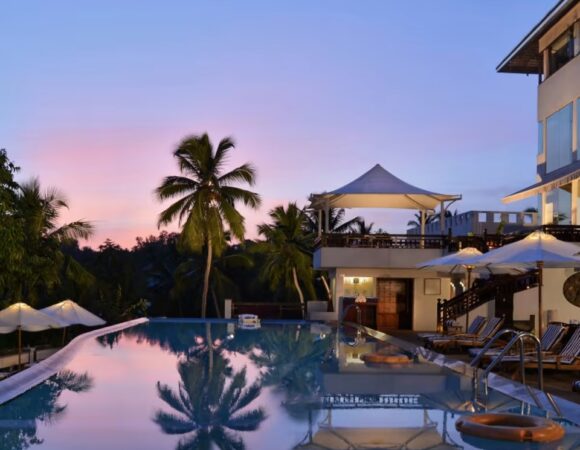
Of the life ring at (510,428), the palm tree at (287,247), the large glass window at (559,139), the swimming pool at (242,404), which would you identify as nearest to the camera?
the life ring at (510,428)

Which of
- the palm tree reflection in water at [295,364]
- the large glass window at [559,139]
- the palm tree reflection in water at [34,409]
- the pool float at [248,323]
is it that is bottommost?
the palm tree reflection in water at [34,409]

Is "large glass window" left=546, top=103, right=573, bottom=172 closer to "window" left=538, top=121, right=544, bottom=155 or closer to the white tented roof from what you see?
"window" left=538, top=121, right=544, bottom=155

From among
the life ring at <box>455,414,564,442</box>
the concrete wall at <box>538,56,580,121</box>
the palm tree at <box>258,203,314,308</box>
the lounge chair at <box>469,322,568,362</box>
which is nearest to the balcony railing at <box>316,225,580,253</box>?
the concrete wall at <box>538,56,580,121</box>

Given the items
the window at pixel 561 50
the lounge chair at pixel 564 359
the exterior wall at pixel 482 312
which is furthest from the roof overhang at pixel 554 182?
the lounge chair at pixel 564 359

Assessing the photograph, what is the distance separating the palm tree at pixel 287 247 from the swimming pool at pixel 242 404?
21175mm

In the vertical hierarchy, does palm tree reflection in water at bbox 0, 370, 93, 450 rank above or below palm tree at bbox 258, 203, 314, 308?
below

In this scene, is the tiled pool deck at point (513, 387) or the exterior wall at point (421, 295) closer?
the tiled pool deck at point (513, 387)

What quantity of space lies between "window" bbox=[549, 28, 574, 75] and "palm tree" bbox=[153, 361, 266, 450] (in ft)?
56.4

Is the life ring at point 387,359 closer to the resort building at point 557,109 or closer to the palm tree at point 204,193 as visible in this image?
the resort building at point 557,109

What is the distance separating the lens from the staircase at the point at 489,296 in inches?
794

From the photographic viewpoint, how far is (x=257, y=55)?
26.4 m

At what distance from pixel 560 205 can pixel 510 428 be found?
2002 centimetres

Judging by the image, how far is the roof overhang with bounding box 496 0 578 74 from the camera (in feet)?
82.1

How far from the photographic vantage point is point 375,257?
87.0 feet
